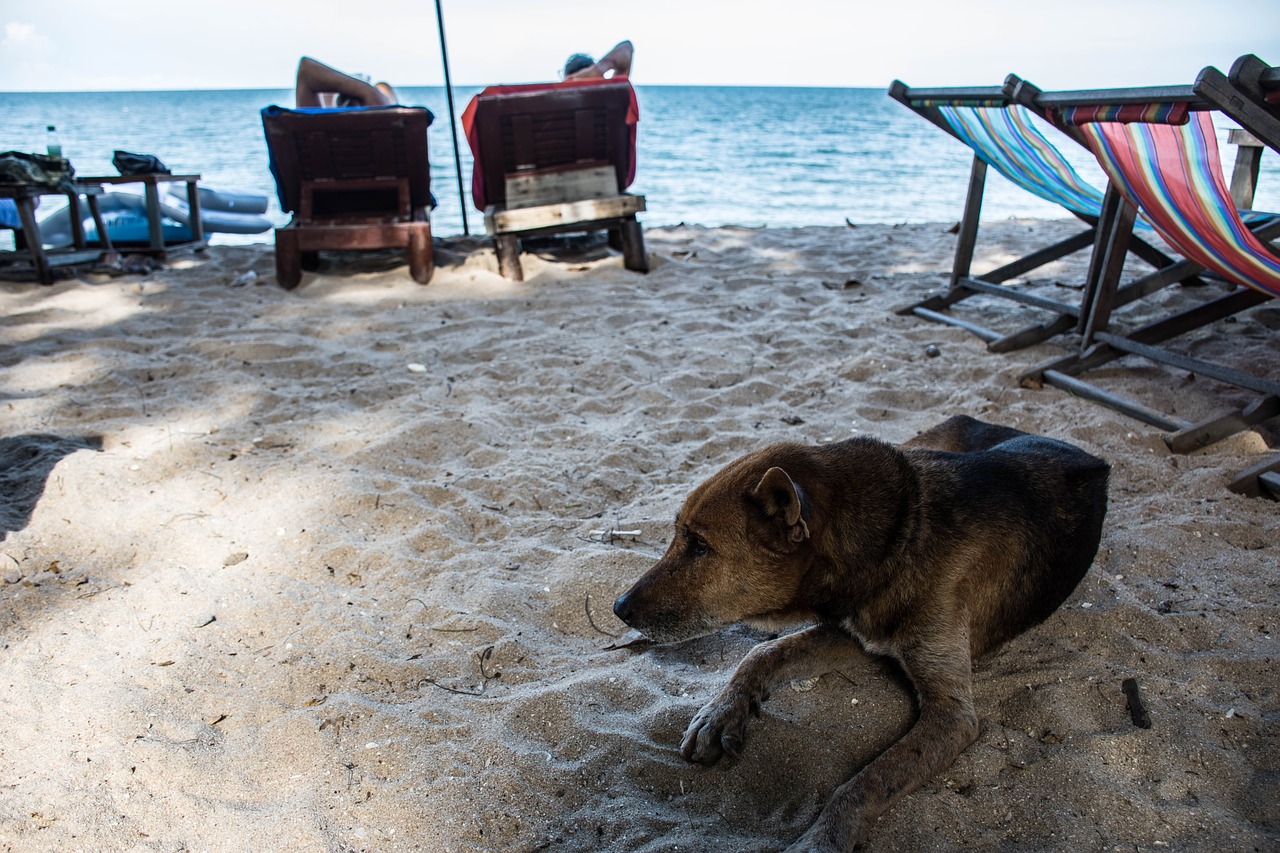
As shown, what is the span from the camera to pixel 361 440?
4.46 metres

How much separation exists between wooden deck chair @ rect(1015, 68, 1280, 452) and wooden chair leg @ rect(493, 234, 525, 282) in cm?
456

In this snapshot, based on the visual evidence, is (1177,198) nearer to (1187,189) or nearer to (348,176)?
(1187,189)

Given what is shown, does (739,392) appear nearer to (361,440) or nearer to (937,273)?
(361,440)

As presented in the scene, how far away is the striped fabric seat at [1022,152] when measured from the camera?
210 inches

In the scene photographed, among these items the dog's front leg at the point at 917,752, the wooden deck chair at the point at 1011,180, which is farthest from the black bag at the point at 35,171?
the dog's front leg at the point at 917,752

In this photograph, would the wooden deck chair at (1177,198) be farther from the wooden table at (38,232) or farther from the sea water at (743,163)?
the wooden table at (38,232)

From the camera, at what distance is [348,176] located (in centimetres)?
797

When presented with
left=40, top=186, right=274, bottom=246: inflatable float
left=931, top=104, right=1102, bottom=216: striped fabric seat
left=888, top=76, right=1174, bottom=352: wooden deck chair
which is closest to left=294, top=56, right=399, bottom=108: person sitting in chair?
left=40, top=186, right=274, bottom=246: inflatable float

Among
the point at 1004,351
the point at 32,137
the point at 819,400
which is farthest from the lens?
the point at 32,137

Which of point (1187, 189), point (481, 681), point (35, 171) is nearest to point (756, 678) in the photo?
point (481, 681)

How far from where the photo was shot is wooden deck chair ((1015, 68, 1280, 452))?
12.6 feet

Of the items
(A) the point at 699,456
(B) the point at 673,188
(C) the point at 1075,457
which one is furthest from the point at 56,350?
(B) the point at 673,188

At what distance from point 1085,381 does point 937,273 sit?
10.1 feet

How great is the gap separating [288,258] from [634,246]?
3.22 meters
